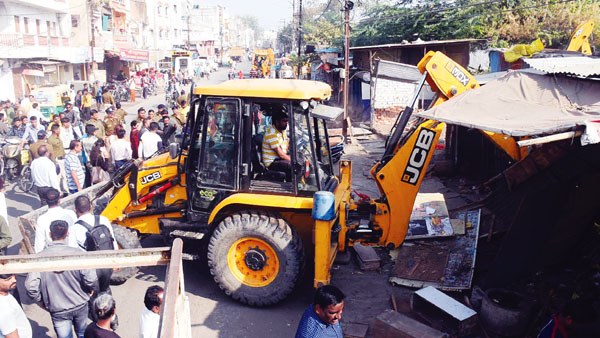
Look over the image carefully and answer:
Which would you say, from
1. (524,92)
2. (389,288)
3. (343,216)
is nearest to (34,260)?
(343,216)

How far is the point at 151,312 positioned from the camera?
3547 mm

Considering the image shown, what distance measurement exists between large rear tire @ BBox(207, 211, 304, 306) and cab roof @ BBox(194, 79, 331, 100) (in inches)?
55.6

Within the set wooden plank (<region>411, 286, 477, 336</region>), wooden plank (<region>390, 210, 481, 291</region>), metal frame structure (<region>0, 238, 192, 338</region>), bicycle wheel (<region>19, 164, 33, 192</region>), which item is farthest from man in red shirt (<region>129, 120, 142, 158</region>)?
metal frame structure (<region>0, 238, 192, 338</region>)

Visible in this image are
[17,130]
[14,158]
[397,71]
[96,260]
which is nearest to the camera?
[96,260]

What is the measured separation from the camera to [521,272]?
5523 mm

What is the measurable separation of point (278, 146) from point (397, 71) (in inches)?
485

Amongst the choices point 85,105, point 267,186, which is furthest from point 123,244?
point 85,105

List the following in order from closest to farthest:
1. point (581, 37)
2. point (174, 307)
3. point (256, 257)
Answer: point (174, 307), point (256, 257), point (581, 37)

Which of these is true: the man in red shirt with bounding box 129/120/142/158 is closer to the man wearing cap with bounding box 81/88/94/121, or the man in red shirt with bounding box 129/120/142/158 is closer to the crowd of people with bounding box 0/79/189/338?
the crowd of people with bounding box 0/79/189/338

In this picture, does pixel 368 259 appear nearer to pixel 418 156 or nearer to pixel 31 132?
pixel 418 156

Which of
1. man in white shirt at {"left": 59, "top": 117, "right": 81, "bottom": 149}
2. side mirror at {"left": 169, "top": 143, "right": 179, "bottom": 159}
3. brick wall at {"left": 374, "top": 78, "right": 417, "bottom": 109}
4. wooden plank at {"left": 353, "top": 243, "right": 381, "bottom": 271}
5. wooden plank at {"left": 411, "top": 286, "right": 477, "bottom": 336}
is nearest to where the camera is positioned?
wooden plank at {"left": 411, "top": 286, "right": 477, "bottom": 336}

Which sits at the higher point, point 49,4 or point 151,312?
point 49,4

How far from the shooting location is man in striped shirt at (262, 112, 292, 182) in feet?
18.2

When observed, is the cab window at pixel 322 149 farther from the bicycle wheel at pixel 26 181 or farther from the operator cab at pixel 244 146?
the bicycle wheel at pixel 26 181
